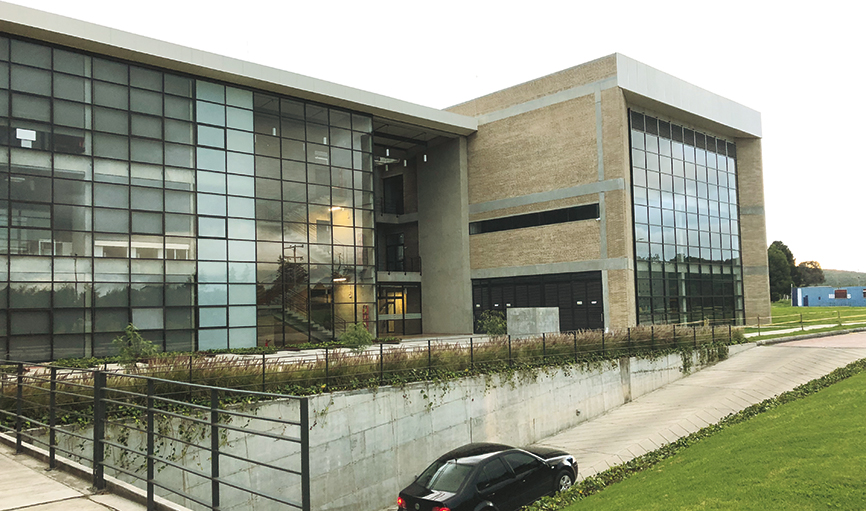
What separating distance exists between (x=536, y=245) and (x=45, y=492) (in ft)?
108

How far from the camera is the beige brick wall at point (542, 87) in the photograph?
34.9 metres

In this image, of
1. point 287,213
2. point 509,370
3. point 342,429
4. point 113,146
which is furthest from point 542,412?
point 113,146

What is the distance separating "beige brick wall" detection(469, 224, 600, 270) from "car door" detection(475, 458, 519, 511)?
80.2ft

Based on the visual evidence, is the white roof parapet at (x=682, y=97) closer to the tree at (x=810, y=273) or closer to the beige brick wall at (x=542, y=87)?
the beige brick wall at (x=542, y=87)

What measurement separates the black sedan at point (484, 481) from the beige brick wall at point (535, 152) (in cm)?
2483

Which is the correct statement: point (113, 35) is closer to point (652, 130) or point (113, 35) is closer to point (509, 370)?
point (509, 370)

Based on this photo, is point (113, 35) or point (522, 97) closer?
point (113, 35)

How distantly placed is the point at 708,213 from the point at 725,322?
7.29 meters

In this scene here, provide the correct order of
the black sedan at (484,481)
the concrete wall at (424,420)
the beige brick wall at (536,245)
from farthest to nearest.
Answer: the beige brick wall at (536,245)
the concrete wall at (424,420)
the black sedan at (484,481)

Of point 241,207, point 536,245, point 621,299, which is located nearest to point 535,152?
point 536,245

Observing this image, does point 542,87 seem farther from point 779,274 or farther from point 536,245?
point 779,274

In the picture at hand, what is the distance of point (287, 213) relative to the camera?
103 feet

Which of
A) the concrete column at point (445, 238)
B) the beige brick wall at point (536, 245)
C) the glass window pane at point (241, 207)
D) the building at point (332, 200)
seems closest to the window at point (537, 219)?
the building at point (332, 200)

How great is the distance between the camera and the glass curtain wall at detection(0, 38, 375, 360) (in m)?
24.1
